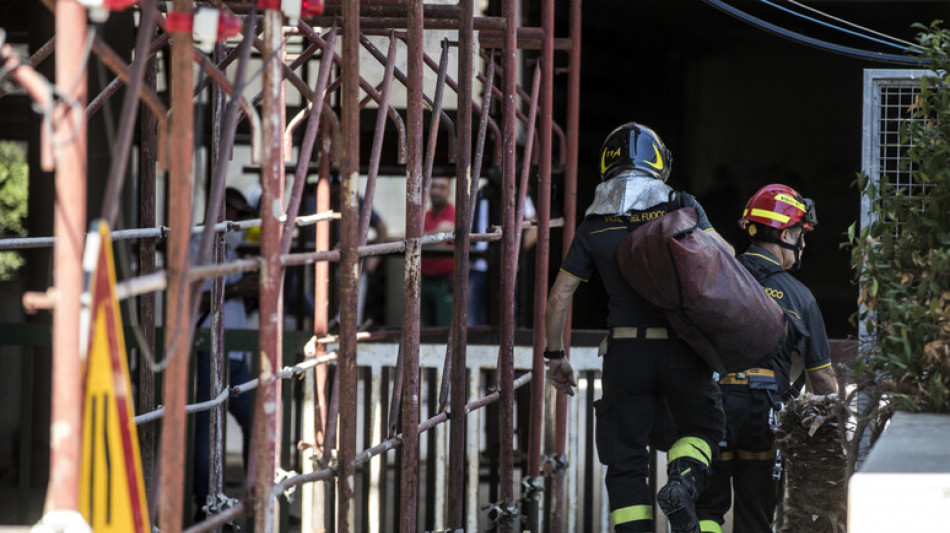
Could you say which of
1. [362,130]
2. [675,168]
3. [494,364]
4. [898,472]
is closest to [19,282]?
[362,130]

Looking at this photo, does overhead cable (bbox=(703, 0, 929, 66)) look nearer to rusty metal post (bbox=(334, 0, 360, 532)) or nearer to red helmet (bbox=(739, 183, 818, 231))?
red helmet (bbox=(739, 183, 818, 231))

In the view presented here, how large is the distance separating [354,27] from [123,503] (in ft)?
5.35

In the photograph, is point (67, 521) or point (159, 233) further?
point (159, 233)

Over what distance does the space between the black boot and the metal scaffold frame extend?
0.80 meters

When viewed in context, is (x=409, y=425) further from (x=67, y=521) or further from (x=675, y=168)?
(x=675, y=168)

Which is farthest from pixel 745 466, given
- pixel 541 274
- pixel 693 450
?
pixel 541 274

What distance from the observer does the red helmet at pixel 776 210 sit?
5.59m

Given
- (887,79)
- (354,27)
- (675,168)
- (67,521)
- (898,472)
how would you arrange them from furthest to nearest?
(675,168)
(887,79)
(354,27)
(898,472)
(67,521)

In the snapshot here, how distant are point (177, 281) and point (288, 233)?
2.18 ft

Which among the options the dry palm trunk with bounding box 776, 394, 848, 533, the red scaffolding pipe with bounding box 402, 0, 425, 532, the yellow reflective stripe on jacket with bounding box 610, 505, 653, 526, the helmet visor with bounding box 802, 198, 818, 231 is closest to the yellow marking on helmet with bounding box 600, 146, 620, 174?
the helmet visor with bounding box 802, 198, 818, 231

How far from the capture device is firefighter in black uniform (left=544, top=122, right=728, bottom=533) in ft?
16.6

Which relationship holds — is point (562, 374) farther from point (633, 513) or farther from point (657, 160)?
point (657, 160)

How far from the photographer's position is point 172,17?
278 cm

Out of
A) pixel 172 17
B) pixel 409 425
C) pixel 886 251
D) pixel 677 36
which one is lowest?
pixel 409 425
